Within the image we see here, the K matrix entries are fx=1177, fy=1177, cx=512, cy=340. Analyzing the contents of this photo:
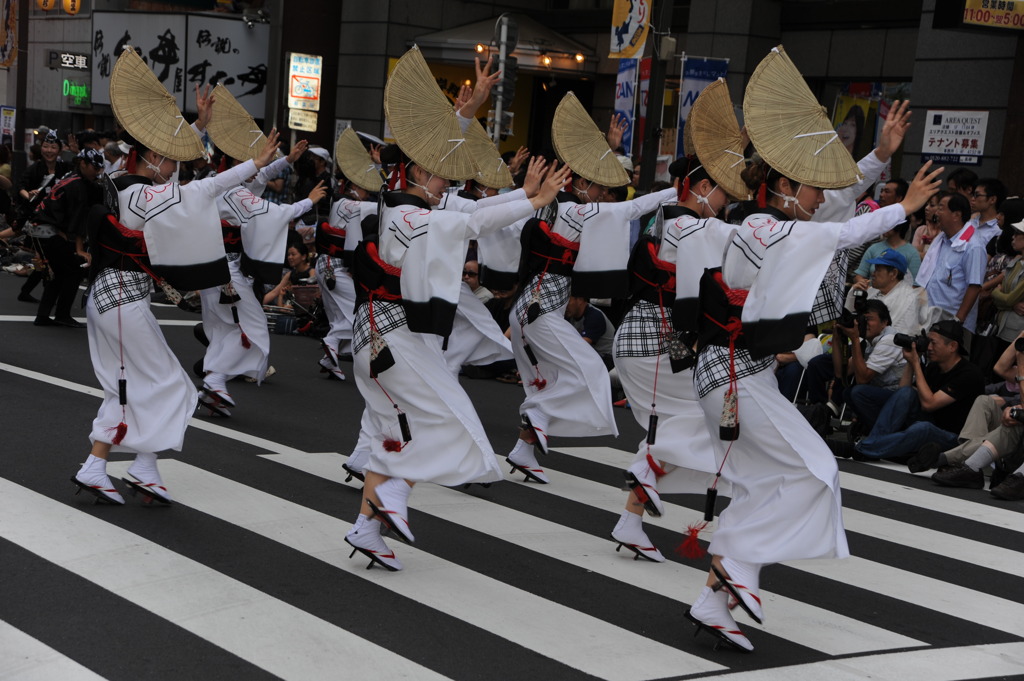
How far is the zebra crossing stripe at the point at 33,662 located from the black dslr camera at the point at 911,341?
620 centimetres

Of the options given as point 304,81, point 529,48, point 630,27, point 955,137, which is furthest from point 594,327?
point 304,81

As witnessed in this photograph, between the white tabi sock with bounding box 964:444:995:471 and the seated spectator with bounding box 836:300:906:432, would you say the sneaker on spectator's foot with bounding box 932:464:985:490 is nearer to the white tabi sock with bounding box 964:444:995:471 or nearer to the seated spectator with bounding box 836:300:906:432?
the white tabi sock with bounding box 964:444:995:471

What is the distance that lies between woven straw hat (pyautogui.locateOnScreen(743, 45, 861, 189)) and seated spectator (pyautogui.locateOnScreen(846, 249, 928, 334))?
4744mm

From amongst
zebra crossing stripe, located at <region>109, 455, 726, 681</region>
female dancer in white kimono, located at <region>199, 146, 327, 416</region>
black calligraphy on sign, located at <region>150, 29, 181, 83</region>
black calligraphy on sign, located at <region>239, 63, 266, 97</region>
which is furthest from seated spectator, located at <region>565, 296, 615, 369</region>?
black calligraphy on sign, located at <region>150, 29, 181, 83</region>

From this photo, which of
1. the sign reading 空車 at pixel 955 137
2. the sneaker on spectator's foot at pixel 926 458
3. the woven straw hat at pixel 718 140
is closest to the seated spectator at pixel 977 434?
the sneaker on spectator's foot at pixel 926 458

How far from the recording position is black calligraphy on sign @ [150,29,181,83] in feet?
81.0

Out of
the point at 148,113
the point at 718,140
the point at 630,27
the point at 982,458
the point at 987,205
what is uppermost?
the point at 630,27

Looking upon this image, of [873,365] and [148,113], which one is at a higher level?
[148,113]

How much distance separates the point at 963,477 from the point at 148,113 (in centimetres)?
556

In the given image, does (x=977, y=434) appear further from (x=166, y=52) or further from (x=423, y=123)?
(x=166, y=52)

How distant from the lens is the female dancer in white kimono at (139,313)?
5.81m

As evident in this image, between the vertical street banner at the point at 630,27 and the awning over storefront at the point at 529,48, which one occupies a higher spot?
the awning over storefront at the point at 529,48

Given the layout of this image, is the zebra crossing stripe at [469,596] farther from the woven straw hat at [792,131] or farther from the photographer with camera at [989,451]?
the photographer with camera at [989,451]

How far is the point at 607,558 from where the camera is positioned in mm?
5668
